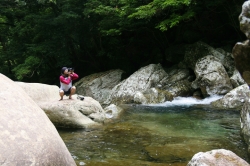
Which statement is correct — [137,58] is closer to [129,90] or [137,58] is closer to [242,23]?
[129,90]

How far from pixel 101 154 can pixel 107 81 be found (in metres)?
11.2

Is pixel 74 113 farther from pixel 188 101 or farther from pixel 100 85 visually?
pixel 100 85

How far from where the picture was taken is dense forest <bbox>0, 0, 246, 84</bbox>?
14148mm

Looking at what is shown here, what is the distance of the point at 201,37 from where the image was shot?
15.8 meters

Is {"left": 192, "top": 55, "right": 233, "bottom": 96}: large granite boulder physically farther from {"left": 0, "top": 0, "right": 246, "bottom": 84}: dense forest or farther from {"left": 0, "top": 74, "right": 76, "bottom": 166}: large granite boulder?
{"left": 0, "top": 74, "right": 76, "bottom": 166}: large granite boulder

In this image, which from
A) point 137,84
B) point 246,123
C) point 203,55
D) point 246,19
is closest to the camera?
point 246,19

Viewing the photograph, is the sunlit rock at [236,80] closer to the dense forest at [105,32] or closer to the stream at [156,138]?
the stream at [156,138]

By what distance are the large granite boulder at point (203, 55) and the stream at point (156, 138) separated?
14.8 ft

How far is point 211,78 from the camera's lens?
11.7 metres

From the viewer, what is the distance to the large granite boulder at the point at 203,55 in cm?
1288

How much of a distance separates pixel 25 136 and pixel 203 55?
39.8 feet

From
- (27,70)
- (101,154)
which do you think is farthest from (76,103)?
(27,70)

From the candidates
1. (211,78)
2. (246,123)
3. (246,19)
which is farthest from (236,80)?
(246,19)

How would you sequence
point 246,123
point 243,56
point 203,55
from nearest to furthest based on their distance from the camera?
point 243,56, point 246,123, point 203,55
